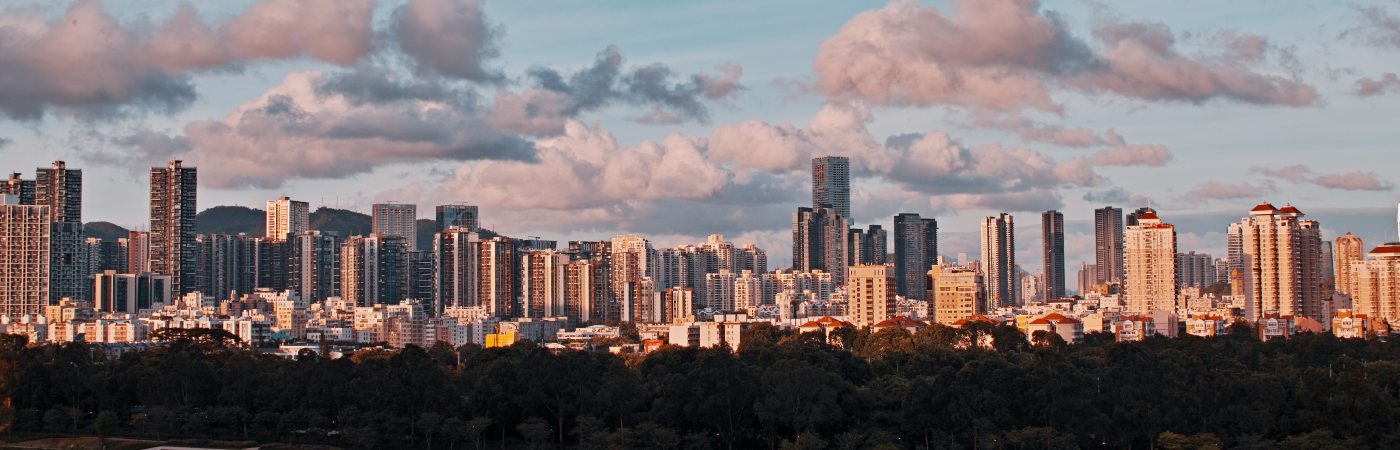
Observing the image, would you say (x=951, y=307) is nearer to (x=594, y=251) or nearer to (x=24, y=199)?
(x=594, y=251)

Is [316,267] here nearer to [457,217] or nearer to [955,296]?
[457,217]

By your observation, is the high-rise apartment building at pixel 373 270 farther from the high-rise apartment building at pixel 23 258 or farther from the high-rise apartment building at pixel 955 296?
the high-rise apartment building at pixel 955 296

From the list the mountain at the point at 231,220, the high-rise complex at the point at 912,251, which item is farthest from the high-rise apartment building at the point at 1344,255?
the mountain at the point at 231,220

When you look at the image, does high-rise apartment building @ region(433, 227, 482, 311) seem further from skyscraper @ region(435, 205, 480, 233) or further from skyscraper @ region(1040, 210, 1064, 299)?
skyscraper @ region(1040, 210, 1064, 299)

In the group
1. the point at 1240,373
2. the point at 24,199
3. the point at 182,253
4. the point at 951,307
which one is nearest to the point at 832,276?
the point at 951,307

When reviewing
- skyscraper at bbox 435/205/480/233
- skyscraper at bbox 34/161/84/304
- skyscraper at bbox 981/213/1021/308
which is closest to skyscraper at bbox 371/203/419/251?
skyscraper at bbox 435/205/480/233

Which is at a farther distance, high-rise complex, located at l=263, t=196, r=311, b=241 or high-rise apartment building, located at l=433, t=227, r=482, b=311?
high-rise complex, located at l=263, t=196, r=311, b=241
